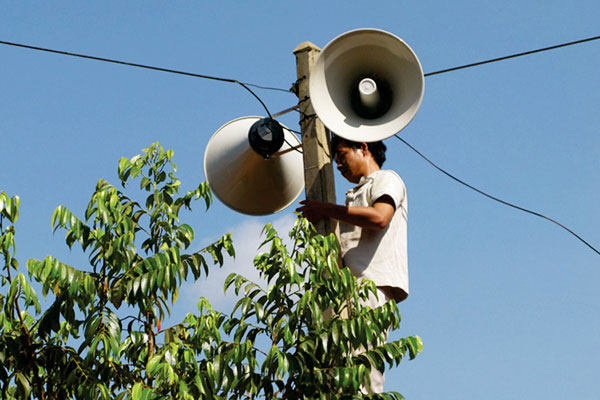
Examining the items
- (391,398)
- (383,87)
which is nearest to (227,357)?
(391,398)

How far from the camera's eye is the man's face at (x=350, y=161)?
7.04 meters

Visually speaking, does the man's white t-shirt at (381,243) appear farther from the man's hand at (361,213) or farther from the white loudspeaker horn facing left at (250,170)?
the white loudspeaker horn facing left at (250,170)

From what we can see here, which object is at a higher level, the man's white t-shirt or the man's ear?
the man's ear

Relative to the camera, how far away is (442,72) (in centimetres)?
825

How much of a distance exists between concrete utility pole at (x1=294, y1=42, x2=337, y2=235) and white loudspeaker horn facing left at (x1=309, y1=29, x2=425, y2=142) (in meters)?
0.29

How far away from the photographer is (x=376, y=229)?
259 inches

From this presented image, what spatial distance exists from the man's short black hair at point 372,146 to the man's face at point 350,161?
2cm

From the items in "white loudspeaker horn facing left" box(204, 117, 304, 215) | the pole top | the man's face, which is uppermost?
the pole top

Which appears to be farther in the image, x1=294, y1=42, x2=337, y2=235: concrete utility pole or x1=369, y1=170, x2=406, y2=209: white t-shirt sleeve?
x1=294, y1=42, x2=337, y2=235: concrete utility pole

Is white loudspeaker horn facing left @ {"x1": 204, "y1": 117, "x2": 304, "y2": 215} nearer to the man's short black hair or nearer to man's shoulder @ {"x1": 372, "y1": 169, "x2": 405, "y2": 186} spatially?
the man's short black hair

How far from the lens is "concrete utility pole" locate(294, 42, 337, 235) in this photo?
22.7 ft

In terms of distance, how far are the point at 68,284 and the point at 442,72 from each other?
374cm

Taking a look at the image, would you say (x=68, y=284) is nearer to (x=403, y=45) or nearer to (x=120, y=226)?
(x=120, y=226)

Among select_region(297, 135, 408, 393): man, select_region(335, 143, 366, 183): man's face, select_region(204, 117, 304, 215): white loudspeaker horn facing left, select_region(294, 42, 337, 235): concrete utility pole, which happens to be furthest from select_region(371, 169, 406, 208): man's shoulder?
select_region(204, 117, 304, 215): white loudspeaker horn facing left
